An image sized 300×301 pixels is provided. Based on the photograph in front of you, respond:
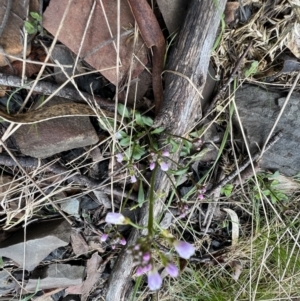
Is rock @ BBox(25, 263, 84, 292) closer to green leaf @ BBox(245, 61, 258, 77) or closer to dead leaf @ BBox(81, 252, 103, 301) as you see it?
dead leaf @ BBox(81, 252, 103, 301)

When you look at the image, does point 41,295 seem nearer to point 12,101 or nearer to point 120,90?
point 12,101

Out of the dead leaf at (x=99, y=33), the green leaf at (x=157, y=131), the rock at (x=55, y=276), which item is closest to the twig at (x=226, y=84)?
the green leaf at (x=157, y=131)

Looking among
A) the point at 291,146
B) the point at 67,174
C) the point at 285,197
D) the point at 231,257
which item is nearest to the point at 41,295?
the point at 67,174

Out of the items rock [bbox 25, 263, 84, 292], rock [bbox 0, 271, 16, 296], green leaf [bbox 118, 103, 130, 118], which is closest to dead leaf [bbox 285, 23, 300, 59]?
green leaf [bbox 118, 103, 130, 118]

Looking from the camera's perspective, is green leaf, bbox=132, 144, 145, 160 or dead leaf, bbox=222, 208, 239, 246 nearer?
green leaf, bbox=132, 144, 145, 160

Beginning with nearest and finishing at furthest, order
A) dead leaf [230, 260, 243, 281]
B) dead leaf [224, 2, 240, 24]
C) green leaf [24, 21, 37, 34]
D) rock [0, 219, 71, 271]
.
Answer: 1. green leaf [24, 21, 37, 34]
2. dead leaf [224, 2, 240, 24]
3. rock [0, 219, 71, 271]
4. dead leaf [230, 260, 243, 281]

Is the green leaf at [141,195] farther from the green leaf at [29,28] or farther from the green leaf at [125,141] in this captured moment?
the green leaf at [29,28]
